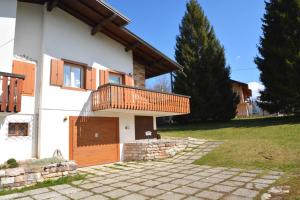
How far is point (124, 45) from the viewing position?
13742 mm

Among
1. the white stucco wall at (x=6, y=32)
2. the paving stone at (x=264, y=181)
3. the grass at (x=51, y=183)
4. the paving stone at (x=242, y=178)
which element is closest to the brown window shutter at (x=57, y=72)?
the white stucco wall at (x=6, y=32)

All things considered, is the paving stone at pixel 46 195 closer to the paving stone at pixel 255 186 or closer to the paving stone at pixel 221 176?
the paving stone at pixel 221 176

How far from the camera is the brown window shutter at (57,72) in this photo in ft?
34.3

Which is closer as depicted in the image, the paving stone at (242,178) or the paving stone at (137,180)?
the paving stone at (242,178)

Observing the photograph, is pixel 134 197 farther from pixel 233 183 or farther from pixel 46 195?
pixel 233 183

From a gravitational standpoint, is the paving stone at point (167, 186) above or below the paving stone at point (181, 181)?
below

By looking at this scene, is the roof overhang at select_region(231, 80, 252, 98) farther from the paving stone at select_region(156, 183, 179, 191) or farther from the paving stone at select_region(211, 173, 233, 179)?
the paving stone at select_region(156, 183, 179, 191)

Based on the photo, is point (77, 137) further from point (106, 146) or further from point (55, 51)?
point (55, 51)

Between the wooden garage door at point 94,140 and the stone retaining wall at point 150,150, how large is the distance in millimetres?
588

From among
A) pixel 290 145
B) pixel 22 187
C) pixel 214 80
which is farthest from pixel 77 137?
pixel 214 80

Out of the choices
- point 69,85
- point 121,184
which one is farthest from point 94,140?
point 121,184

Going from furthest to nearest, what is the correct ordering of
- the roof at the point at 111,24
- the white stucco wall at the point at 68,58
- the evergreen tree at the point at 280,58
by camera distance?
1. the evergreen tree at the point at 280,58
2. the roof at the point at 111,24
3. the white stucco wall at the point at 68,58

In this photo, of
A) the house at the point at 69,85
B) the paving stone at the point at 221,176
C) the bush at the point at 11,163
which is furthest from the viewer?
the house at the point at 69,85

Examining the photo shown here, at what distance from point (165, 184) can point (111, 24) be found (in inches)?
314
